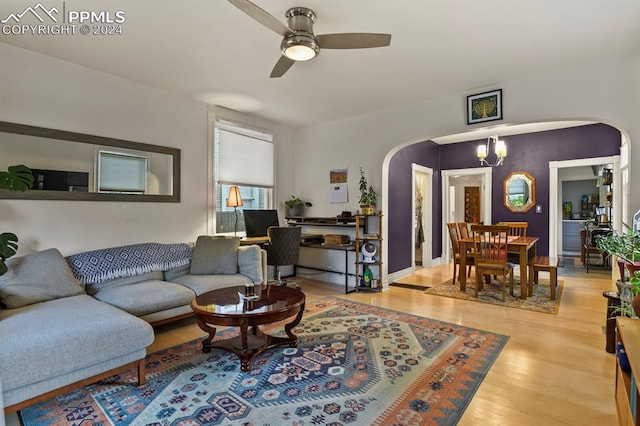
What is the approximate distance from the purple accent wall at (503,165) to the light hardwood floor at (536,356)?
1374 mm

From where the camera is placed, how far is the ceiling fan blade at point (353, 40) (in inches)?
86.2

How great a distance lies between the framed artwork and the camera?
3654mm

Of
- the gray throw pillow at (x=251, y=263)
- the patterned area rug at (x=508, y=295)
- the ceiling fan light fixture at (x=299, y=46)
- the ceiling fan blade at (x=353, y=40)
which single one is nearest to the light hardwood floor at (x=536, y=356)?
the patterned area rug at (x=508, y=295)

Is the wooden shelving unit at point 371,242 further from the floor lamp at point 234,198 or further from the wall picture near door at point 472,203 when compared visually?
the wall picture near door at point 472,203

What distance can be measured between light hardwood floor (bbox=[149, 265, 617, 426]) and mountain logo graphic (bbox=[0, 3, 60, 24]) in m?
2.71

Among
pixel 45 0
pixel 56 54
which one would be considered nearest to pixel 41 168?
pixel 56 54

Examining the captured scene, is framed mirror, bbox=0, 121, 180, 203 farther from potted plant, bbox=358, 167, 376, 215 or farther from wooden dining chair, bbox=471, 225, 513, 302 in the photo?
wooden dining chair, bbox=471, 225, 513, 302

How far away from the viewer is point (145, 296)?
2.86m

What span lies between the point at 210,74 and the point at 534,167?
229 inches

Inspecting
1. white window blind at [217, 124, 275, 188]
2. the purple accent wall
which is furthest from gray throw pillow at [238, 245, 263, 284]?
the purple accent wall

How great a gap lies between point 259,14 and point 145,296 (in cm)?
243

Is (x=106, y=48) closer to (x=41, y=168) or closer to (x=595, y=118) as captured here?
(x=41, y=168)

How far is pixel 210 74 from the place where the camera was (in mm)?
3438

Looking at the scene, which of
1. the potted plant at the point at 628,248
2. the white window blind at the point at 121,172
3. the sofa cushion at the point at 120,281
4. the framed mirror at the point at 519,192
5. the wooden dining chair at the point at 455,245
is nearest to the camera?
the potted plant at the point at 628,248
